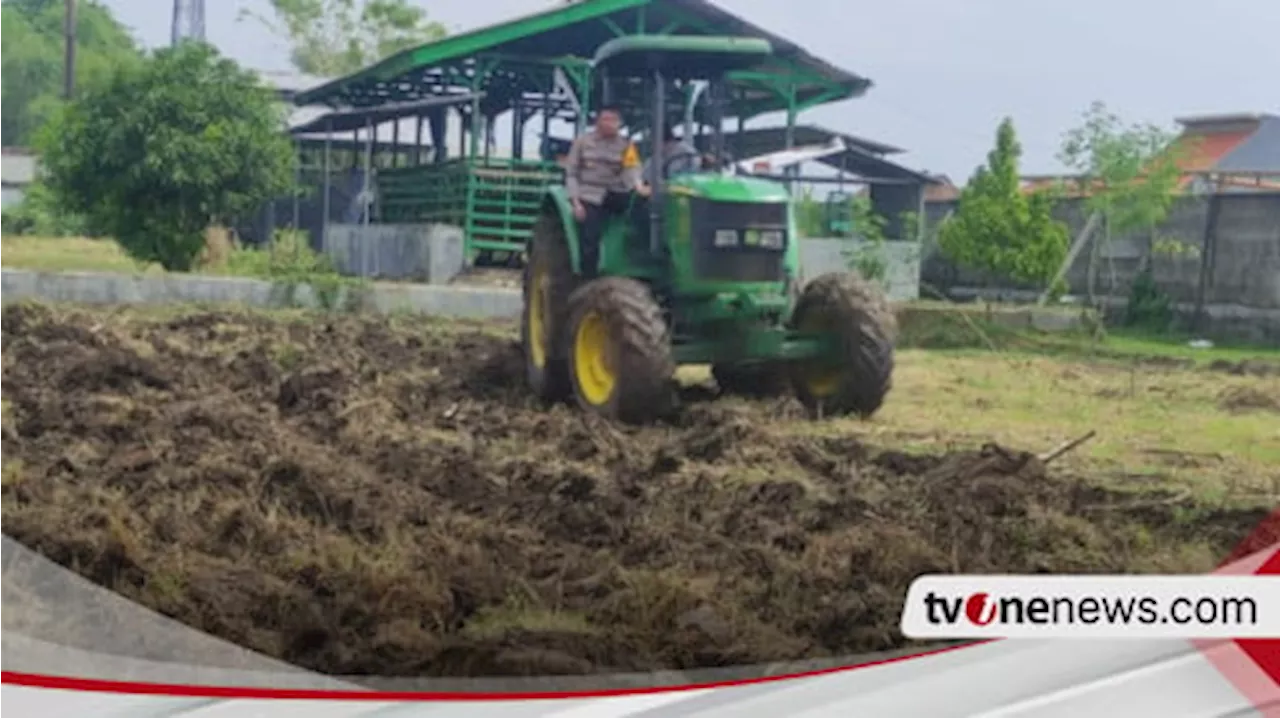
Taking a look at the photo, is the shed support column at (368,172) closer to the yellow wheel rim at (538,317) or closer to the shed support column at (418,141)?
the shed support column at (418,141)

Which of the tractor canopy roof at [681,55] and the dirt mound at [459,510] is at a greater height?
the tractor canopy roof at [681,55]

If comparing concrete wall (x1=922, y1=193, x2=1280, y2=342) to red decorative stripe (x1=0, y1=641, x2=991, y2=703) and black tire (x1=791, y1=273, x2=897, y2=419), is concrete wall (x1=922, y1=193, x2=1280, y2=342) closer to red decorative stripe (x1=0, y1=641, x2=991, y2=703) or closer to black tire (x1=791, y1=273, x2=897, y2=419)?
black tire (x1=791, y1=273, x2=897, y2=419)

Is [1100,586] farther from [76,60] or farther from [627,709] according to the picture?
[76,60]

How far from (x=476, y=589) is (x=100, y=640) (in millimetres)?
285

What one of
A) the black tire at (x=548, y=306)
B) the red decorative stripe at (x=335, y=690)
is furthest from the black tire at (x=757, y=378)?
the red decorative stripe at (x=335, y=690)

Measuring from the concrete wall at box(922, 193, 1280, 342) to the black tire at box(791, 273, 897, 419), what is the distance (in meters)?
0.06

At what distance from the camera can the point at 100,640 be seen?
49.0 inches

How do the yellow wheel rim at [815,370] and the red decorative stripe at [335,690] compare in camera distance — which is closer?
the red decorative stripe at [335,690]

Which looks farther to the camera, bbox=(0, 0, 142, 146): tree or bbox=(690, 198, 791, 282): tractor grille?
bbox=(690, 198, 791, 282): tractor grille

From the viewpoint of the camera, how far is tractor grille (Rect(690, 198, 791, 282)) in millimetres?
1405

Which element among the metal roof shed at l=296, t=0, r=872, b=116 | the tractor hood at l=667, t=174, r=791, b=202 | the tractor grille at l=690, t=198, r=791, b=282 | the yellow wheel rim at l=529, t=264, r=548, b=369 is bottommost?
the yellow wheel rim at l=529, t=264, r=548, b=369

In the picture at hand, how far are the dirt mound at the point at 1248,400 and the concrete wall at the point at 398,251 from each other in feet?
2.17

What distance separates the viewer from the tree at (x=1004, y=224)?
141 centimetres

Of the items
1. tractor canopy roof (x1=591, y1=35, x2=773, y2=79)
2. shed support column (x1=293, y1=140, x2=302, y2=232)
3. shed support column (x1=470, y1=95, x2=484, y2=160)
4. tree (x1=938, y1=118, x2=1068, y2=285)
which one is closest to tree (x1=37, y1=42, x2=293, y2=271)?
shed support column (x1=293, y1=140, x2=302, y2=232)
